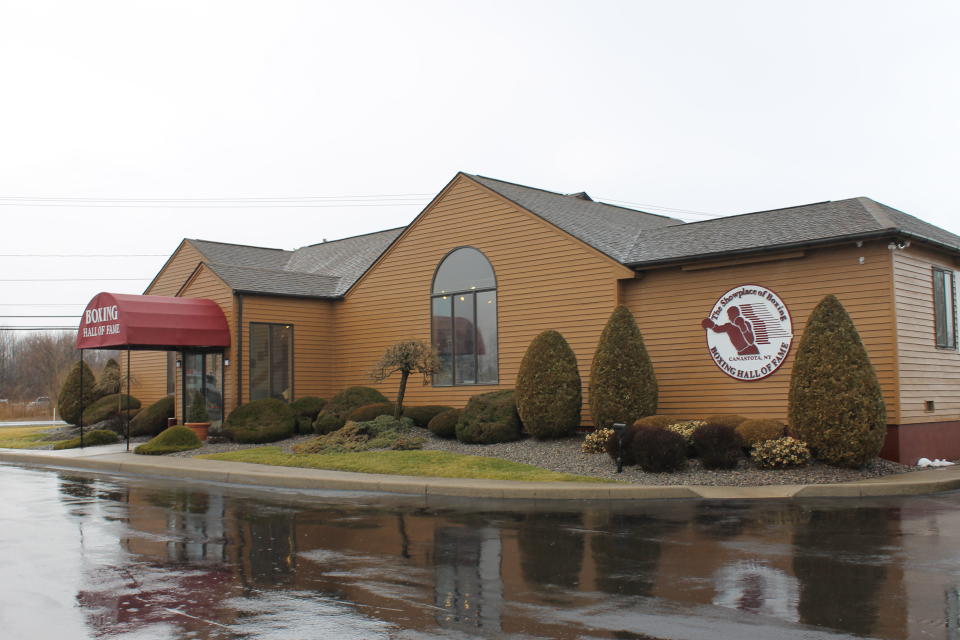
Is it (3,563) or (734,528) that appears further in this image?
(734,528)

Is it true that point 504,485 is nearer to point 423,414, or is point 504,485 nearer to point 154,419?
point 423,414

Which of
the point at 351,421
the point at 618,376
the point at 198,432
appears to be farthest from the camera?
the point at 198,432

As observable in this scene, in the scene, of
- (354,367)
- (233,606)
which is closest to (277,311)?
(354,367)

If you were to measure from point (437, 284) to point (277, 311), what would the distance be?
538cm

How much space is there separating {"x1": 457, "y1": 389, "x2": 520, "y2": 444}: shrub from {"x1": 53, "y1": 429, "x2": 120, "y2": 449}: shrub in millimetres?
12410

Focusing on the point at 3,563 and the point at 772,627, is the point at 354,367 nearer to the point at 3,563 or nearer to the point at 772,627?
the point at 3,563

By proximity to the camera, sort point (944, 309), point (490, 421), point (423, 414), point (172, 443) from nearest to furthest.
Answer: point (944, 309) < point (490, 421) < point (423, 414) < point (172, 443)

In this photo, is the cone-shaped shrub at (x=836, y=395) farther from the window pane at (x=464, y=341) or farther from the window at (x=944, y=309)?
the window pane at (x=464, y=341)

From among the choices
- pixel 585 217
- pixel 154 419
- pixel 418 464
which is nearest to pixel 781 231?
pixel 585 217

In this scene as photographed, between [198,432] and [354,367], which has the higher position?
[354,367]

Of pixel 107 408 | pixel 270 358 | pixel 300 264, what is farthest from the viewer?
pixel 300 264

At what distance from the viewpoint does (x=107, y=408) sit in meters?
31.3

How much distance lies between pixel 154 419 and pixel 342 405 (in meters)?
7.29

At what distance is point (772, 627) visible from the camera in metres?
6.60
